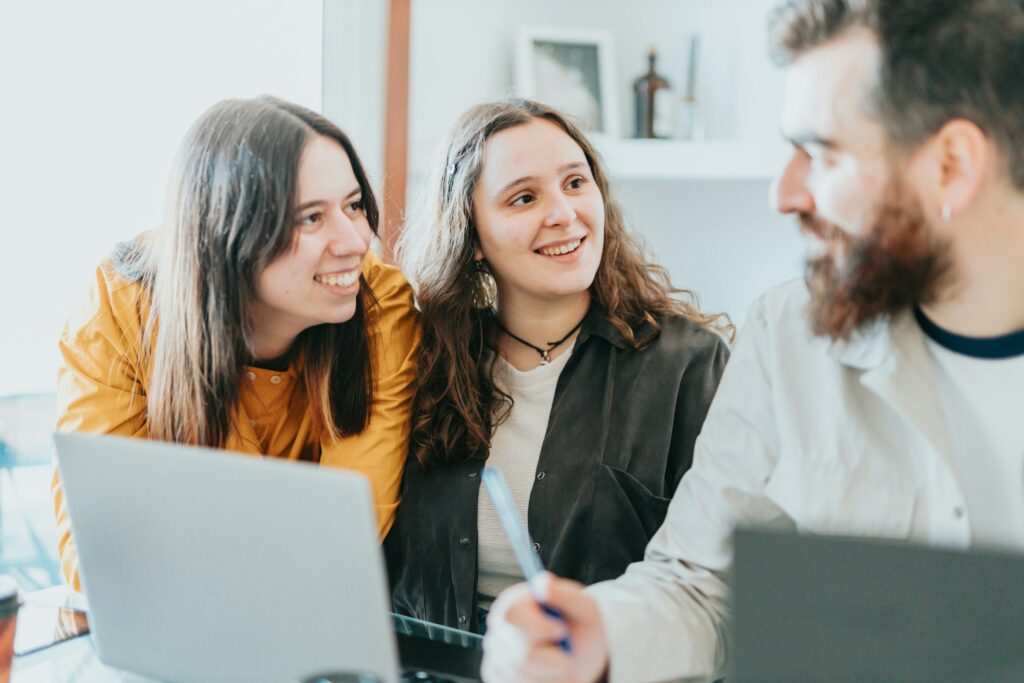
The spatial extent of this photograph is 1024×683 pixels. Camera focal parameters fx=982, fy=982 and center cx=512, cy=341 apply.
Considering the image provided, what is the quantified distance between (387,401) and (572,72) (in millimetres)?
1413

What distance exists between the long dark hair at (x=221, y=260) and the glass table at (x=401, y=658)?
0.38m

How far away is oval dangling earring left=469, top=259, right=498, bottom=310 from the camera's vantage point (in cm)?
175

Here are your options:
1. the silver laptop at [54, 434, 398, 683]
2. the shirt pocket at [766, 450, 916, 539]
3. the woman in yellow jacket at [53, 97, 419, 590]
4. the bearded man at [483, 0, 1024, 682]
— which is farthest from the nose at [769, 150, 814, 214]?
the woman in yellow jacket at [53, 97, 419, 590]

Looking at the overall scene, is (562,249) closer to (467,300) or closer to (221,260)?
(467,300)

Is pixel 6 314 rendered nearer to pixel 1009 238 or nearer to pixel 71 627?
pixel 71 627

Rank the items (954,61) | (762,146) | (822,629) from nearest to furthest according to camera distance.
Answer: (822,629)
(954,61)
(762,146)

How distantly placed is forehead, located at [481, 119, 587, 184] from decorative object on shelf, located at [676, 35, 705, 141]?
128cm

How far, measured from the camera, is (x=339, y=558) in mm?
861

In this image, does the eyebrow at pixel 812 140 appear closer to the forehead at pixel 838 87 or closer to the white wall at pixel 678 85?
the forehead at pixel 838 87

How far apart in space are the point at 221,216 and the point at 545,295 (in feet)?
1.77

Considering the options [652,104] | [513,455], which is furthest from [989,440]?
[652,104]

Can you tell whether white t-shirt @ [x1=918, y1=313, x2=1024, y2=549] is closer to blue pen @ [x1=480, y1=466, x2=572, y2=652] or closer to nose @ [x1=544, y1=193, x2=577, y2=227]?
blue pen @ [x1=480, y1=466, x2=572, y2=652]

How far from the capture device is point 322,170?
154cm

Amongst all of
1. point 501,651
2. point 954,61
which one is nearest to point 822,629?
point 501,651
